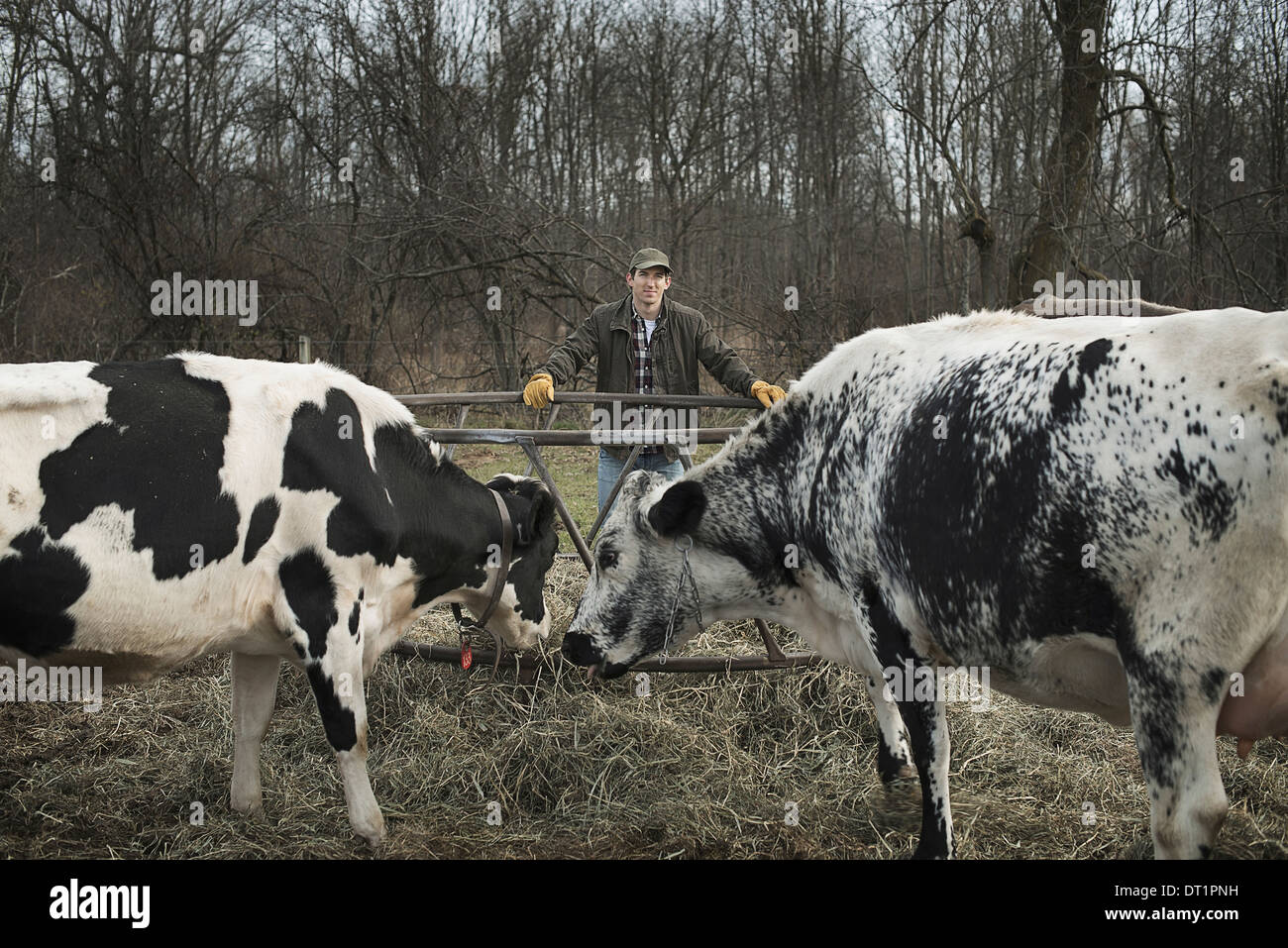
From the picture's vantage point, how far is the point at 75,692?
571cm

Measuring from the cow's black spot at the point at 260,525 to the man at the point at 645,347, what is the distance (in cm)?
227

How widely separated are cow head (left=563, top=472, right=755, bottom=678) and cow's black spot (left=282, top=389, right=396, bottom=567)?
0.88 m

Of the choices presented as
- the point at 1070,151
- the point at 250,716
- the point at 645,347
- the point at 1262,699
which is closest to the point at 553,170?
the point at 1070,151

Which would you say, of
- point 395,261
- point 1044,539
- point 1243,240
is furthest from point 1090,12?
point 1044,539

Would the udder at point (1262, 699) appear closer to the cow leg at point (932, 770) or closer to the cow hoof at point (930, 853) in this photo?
the cow leg at point (932, 770)

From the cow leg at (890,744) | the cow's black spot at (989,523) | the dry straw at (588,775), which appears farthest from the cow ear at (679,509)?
the dry straw at (588,775)

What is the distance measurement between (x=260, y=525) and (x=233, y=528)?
0.10m

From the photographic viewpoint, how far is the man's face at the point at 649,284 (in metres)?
6.10

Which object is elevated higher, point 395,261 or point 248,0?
point 248,0

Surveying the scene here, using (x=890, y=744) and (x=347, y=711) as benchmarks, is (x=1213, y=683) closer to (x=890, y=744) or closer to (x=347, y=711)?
(x=890, y=744)

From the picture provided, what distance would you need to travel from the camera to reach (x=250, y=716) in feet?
15.6

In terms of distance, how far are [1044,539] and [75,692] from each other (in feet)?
16.2

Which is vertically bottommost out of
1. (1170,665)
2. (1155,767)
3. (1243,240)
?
(1155,767)
